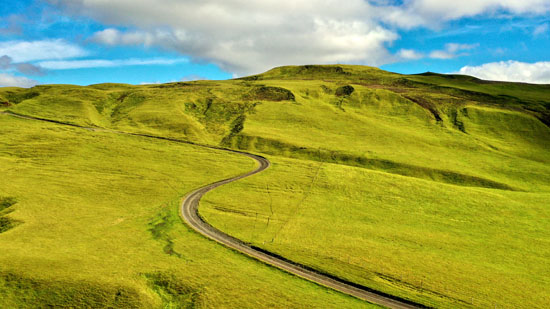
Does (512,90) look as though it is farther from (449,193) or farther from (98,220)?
Answer: (98,220)

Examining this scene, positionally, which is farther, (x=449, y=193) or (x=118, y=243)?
(x=449, y=193)

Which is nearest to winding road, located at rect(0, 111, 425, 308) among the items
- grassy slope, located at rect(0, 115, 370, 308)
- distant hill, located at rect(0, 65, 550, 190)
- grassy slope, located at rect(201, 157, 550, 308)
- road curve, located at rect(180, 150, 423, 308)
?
road curve, located at rect(180, 150, 423, 308)

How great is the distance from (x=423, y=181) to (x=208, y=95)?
130590 millimetres

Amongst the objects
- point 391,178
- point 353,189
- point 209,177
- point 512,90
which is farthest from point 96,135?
point 512,90

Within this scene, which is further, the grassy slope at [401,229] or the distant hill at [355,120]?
the distant hill at [355,120]

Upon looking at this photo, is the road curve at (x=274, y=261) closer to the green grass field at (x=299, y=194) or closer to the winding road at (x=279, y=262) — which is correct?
the winding road at (x=279, y=262)

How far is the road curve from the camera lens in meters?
45.7

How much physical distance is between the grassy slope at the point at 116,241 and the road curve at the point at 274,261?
2086 mm

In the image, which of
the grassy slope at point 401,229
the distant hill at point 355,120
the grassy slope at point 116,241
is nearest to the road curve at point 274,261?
the grassy slope at point 401,229

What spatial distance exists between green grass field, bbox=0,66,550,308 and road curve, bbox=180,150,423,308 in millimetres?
1636

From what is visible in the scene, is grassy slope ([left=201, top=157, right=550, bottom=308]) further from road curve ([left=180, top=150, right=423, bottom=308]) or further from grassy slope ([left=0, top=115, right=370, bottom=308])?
grassy slope ([left=0, top=115, right=370, bottom=308])

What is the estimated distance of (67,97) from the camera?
562 feet

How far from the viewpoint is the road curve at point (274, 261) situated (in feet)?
150

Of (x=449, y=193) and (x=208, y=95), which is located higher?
(x=208, y=95)
